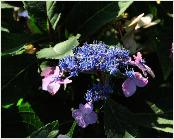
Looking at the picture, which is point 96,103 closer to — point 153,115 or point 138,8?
point 153,115

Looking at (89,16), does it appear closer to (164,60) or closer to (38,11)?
(38,11)

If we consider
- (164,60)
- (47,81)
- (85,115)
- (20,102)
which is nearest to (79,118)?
(85,115)

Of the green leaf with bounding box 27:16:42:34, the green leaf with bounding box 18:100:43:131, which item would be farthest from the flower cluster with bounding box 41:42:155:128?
the green leaf with bounding box 27:16:42:34

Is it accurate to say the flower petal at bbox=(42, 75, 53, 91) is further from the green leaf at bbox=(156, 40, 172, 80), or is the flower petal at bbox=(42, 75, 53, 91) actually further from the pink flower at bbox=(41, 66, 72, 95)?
the green leaf at bbox=(156, 40, 172, 80)

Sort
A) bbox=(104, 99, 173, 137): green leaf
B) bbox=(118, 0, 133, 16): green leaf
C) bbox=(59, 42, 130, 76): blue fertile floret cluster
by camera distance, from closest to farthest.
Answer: bbox=(59, 42, 130, 76): blue fertile floret cluster < bbox=(104, 99, 173, 137): green leaf < bbox=(118, 0, 133, 16): green leaf

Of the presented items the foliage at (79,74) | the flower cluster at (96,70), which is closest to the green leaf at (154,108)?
the foliage at (79,74)

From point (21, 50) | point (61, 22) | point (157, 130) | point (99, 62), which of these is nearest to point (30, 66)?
point (21, 50)
